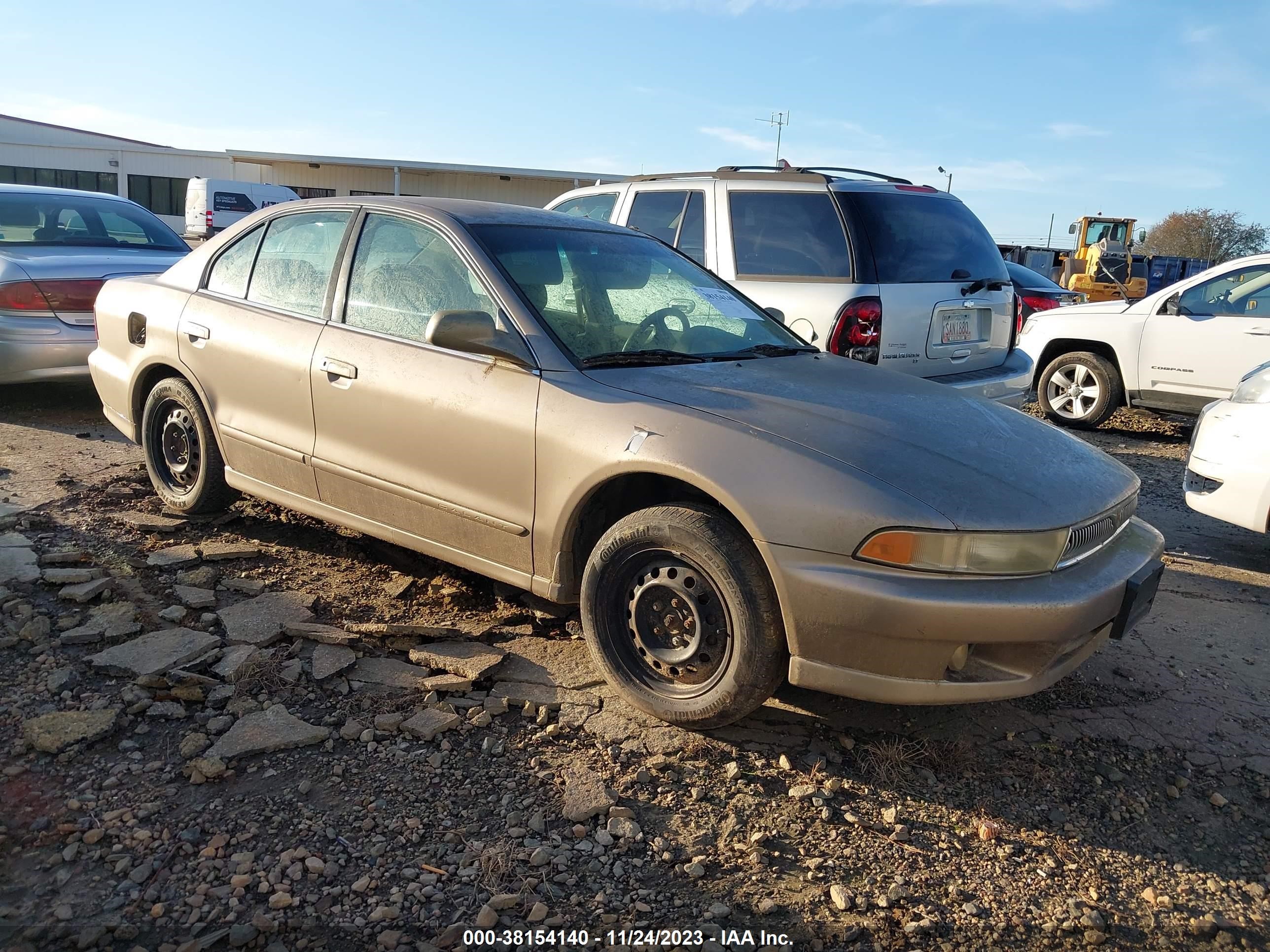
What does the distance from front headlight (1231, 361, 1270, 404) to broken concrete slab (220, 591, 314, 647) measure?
4784mm

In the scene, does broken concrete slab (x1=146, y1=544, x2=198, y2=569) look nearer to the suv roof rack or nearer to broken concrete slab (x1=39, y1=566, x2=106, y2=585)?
broken concrete slab (x1=39, y1=566, x2=106, y2=585)

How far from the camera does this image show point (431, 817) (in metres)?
2.66

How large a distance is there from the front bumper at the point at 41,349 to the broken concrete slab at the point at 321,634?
424cm

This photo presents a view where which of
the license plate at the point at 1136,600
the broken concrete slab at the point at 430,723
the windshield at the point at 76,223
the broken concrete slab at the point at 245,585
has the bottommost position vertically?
the broken concrete slab at the point at 430,723

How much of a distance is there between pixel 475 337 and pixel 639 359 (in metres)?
0.61

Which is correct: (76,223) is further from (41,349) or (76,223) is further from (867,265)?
(867,265)

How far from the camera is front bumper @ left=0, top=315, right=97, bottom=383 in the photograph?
6.78m

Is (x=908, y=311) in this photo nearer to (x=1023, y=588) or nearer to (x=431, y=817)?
(x=1023, y=588)

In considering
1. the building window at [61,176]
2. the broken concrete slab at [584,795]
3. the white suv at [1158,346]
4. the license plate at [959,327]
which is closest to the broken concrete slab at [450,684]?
the broken concrete slab at [584,795]

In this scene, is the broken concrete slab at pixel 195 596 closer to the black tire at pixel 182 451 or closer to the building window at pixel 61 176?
the black tire at pixel 182 451

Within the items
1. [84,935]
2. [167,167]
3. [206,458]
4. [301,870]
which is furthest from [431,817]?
[167,167]

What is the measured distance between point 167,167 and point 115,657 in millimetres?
42747

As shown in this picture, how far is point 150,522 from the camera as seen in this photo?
4.74 m

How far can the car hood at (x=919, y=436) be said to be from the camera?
286 cm
